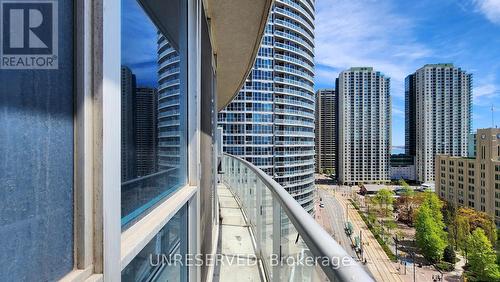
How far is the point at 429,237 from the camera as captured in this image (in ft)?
97.4

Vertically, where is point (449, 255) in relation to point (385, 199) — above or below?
below

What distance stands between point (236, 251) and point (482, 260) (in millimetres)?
30699

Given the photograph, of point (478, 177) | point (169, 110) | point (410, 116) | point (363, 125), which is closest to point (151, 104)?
point (169, 110)

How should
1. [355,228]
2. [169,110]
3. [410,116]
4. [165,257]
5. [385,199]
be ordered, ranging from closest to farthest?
[165,257], [169,110], [355,228], [385,199], [410,116]

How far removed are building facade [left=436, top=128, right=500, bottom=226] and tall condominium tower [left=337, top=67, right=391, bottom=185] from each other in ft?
46.7

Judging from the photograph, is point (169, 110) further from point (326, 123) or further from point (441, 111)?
point (326, 123)

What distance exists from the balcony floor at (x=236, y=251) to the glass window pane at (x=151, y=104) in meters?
1.37

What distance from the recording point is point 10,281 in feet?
1.44

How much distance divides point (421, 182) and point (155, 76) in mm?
74759

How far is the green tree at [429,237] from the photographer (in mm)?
29203

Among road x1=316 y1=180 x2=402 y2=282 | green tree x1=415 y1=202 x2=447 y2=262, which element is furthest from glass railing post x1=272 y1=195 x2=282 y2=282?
green tree x1=415 y1=202 x2=447 y2=262

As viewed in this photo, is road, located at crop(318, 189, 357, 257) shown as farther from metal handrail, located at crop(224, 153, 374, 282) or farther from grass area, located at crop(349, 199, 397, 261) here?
metal handrail, located at crop(224, 153, 374, 282)

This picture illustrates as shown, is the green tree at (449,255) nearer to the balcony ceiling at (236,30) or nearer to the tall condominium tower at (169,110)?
the balcony ceiling at (236,30)

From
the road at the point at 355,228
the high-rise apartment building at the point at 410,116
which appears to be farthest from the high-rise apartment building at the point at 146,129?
the high-rise apartment building at the point at 410,116
